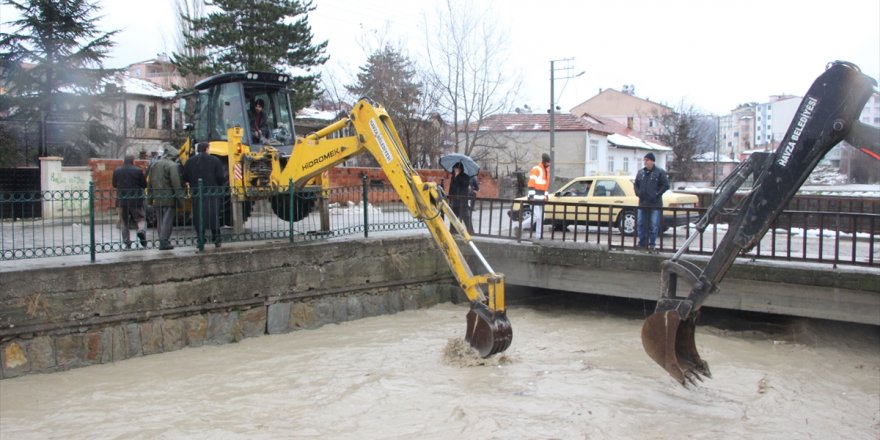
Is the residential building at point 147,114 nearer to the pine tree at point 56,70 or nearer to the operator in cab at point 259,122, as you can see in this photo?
the pine tree at point 56,70

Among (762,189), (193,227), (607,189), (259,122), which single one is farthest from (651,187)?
(193,227)

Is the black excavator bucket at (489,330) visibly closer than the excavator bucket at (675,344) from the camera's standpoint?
No

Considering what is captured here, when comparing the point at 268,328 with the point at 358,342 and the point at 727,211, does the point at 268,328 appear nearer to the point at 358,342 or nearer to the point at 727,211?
the point at 358,342

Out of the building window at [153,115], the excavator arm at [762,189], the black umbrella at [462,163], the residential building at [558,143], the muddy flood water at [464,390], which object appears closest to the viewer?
the excavator arm at [762,189]

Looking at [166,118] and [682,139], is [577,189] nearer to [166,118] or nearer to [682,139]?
[166,118]

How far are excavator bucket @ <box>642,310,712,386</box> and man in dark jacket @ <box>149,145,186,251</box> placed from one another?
6.80m

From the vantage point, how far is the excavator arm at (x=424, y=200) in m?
7.62

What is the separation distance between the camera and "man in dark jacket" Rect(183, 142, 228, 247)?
10.0 meters

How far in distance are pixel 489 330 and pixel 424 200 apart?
69.6 inches

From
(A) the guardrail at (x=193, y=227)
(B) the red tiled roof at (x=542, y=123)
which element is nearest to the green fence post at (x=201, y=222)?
(A) the guardrail at (x=193, y=227)

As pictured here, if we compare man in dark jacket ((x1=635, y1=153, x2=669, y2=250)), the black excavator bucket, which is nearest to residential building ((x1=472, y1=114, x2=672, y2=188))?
man in dark jacket ((x1=635, y1=153, x2=669, y2=250))

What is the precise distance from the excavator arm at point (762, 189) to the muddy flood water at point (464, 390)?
0.87 metres

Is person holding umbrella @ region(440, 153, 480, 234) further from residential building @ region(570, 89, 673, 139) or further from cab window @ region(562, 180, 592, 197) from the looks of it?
residential building @ region(570, 89, 673, 139)

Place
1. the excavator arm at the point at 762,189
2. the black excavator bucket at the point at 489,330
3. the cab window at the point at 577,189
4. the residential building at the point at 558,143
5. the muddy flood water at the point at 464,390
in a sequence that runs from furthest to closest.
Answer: the residential building at the point at 558,143 < the cab window at the point at 577,189 < the black excavator bucket at the point at 489,330 < the muddy flood water at the point at 464,390 < the excavator arm at the point at 762,189
